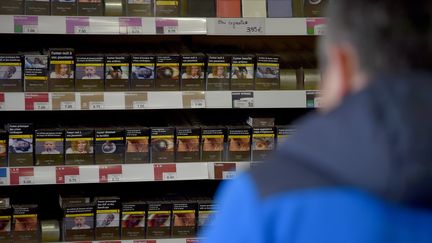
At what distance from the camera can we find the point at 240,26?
3070 mm

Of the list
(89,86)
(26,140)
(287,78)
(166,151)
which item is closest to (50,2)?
(89,86)

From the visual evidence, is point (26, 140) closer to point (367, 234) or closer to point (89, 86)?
point (89, 86)

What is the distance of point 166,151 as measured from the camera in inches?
123

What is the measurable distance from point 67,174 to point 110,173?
175 millimetres

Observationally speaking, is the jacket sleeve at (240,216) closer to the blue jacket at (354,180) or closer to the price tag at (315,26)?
the blue jacket at (354,180)

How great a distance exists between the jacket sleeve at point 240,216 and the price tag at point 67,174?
7.21 feet

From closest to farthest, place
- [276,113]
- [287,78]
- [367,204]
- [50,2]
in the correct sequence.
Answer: [367,204], [50,2], [287,78], [276,113]

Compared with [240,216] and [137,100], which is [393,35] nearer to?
[240,216]

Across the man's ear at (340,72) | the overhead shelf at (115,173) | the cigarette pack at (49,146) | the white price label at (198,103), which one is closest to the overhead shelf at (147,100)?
the white price label at (198,103)

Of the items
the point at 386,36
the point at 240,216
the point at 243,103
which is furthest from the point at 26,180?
the point at 386,36

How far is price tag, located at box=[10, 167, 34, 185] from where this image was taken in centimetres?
302

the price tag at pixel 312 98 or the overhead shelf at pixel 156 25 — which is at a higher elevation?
the overhead shelf at pixel 156 25

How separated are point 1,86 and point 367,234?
238cm

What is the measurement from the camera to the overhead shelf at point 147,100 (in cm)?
299
